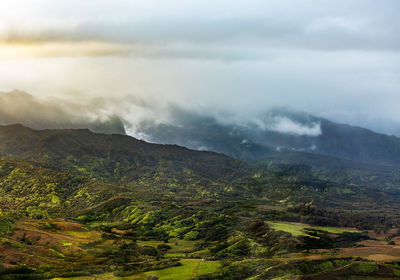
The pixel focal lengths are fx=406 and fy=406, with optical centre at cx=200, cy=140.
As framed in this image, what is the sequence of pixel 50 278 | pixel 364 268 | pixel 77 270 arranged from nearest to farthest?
pixel 50 278 < pixel 77 270 < pixel 364 268

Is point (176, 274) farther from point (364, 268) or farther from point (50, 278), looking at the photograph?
point (364, 268)

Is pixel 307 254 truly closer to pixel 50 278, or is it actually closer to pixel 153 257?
pixel 153 257

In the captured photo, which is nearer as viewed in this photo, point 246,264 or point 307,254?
point 246,264

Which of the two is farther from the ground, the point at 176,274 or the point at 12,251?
the point at 12,251

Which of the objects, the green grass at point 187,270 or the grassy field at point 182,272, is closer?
the grassy field at point 182,272

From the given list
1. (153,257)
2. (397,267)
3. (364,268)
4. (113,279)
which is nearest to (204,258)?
(153,257)

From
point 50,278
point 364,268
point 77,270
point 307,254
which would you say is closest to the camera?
point 50,278

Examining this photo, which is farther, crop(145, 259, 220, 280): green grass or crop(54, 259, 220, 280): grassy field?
crop(145, 259, 220, 280): green grass

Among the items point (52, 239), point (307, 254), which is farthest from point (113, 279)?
point (307, 254)

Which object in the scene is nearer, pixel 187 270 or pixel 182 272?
pixel 182 272
